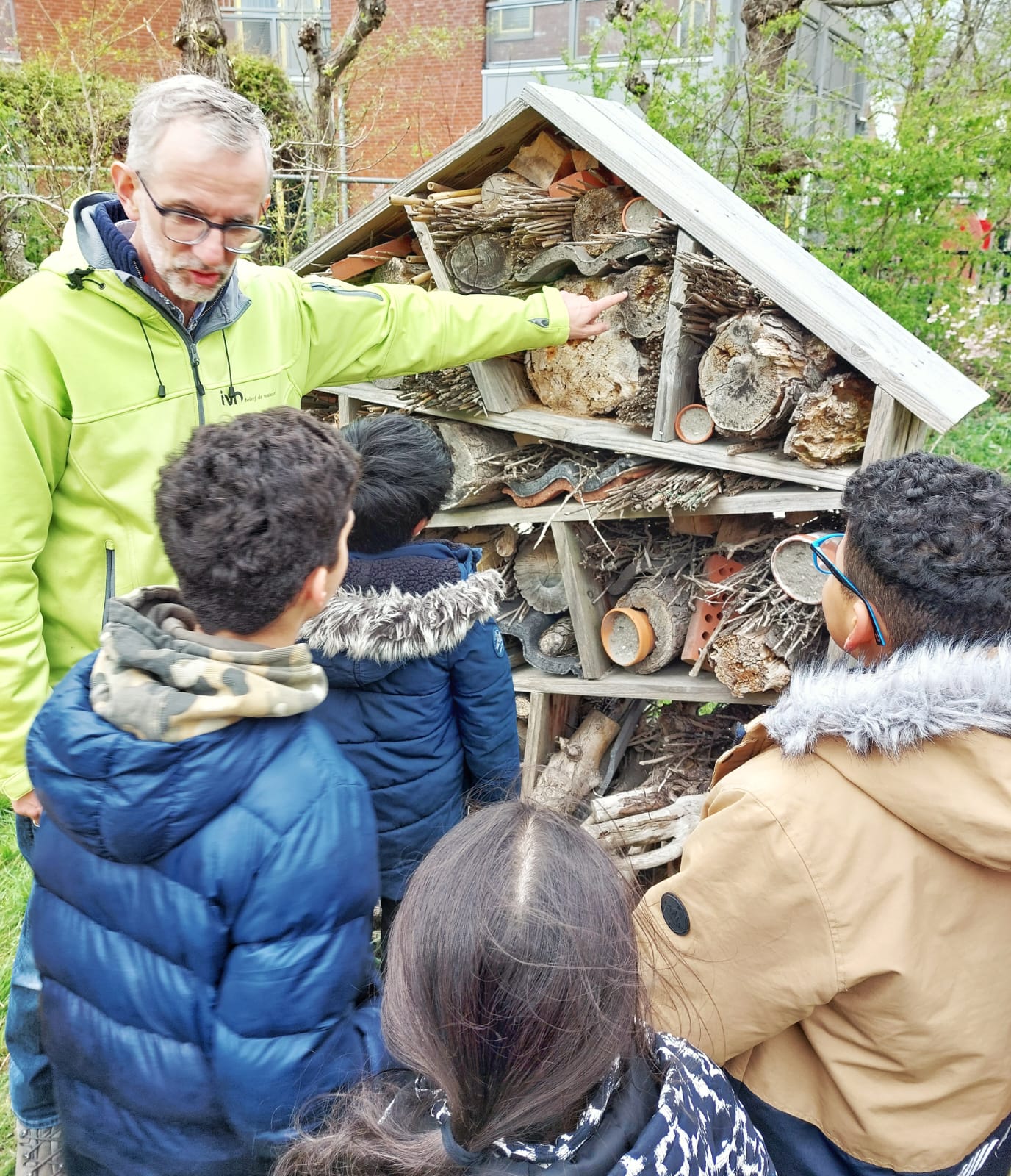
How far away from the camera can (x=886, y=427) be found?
104 inches

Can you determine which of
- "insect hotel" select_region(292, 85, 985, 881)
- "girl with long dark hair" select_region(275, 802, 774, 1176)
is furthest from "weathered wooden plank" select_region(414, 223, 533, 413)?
"girl with long dark hair" select_region(275, 802, 774, 1176)

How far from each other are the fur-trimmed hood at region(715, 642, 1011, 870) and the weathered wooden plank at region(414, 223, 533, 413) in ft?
7.19

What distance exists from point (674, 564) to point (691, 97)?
5394 mm

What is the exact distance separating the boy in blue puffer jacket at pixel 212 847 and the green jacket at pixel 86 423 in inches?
26.9

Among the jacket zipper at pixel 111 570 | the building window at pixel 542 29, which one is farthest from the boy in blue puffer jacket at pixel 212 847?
the building window at pixel 542 29

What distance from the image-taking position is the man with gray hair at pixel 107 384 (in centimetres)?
192

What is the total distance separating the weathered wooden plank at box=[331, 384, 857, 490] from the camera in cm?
283

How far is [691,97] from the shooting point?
7203 millimetres

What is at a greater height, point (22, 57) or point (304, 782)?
point (22, 57)

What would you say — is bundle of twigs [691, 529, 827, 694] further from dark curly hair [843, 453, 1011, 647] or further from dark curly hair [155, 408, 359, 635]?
dark curly hair [155, 408, 359, 635]

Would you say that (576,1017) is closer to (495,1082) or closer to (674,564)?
(495,1082)

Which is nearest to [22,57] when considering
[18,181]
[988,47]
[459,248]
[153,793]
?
[18,181]

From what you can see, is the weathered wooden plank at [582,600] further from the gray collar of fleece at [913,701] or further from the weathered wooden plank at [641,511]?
the gray collar of fleece at [913,701]

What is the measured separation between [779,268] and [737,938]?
2.11m
